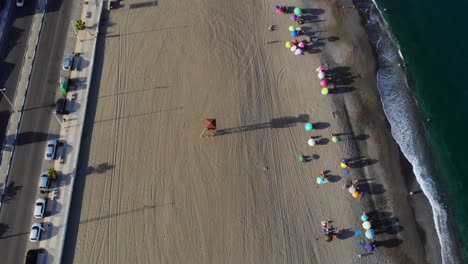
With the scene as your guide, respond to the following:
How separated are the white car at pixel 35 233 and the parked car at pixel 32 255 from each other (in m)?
0.87

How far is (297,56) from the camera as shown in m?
43.7

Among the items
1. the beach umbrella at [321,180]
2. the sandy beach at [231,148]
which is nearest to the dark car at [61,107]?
the sandy beach at [231,148]

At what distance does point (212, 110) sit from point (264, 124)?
5.44 m

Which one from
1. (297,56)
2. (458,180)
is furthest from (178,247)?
(458,180)

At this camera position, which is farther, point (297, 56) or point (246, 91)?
point (297, 56)

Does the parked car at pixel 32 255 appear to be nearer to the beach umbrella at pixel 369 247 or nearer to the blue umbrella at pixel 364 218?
the beach umbrella at pixel 369 247

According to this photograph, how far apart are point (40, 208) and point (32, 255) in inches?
150

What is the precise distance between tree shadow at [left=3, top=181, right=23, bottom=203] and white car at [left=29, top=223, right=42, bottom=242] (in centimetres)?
376

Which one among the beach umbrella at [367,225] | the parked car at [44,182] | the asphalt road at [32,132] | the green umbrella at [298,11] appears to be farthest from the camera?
the green umbrella at [298,11]

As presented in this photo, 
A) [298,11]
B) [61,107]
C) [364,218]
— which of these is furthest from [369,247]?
[61,107]

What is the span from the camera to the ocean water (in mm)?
37500

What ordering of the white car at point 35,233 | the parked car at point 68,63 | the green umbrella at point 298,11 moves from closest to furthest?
the white car at point 35,233 < the parked car at point 68,63 < the green umbrella at point 298,11

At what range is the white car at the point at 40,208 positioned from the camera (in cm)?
3272

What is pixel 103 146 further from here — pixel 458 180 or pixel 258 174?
pixel 458 180
